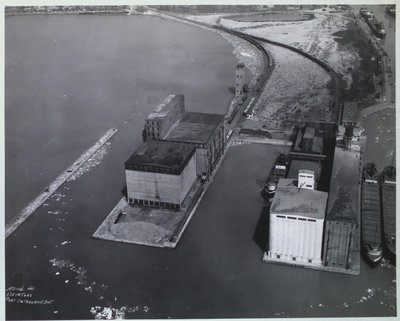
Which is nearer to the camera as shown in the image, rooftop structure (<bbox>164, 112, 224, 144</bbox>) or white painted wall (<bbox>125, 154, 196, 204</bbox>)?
white painted wall (<bbox>125, 154, 196, 204</bbox>)

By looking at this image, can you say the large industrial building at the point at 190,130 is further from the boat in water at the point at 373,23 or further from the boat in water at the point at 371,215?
the boat in water at the point at 373,23

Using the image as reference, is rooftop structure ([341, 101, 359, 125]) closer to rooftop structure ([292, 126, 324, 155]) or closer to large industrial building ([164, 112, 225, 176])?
rooftop structure ([292, 126, 324, 155])

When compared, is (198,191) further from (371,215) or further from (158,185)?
(371,215)

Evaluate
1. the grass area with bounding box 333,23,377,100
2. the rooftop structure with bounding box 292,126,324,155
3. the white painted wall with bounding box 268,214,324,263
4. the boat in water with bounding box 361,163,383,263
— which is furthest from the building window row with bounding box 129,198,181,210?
the grass area with bounding box 333,23,377,100

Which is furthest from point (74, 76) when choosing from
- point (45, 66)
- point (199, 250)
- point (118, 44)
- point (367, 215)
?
point (367, 215)

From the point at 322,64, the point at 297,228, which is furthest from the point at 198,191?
the point at 322,64

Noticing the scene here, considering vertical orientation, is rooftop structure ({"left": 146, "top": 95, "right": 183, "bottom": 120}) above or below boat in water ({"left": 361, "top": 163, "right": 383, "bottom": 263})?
above

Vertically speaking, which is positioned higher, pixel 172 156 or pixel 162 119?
pixel 162 119
